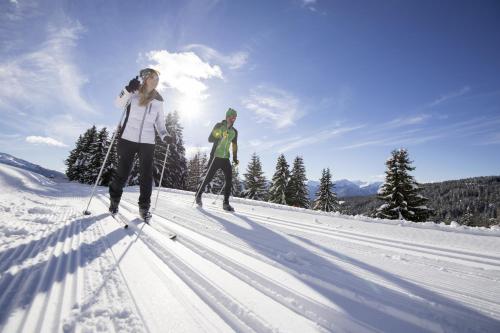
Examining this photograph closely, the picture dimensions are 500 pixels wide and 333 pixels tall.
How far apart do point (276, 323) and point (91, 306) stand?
1.03m

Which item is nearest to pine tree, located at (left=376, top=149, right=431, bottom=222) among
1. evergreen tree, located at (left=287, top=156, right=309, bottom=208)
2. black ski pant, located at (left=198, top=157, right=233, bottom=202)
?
evergreen tree, located at (left=287, top=156, right=309, bottom=208)

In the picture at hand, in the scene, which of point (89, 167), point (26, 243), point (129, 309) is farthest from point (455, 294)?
point (89, 167)

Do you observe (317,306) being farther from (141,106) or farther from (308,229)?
(141,106)

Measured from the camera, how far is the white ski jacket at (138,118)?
15.2ft

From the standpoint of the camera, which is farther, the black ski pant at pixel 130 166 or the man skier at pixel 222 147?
the man skier at pixel 222 147

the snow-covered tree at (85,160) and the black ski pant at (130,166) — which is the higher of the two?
the snow-covered tree at (85,160)

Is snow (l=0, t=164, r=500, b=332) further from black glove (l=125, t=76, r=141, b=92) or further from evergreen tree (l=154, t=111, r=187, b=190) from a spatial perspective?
evergreen tree (l=154, t=111, r=187, b=190)

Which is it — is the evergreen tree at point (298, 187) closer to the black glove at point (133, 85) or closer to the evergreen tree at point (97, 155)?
the evergreen tree at point (97, 155)

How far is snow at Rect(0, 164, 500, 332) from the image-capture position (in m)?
1.40

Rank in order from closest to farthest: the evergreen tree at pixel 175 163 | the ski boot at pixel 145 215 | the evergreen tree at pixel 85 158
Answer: the ski boot at pixel 145 215
the evergreen tree at pixel 175 163
the evergreen tree at pixel 85 158

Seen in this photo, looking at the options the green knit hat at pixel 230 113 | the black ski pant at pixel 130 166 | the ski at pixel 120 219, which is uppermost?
the green knit hat at pixel 230 113

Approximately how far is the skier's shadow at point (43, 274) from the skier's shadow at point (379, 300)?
1630 millimetres

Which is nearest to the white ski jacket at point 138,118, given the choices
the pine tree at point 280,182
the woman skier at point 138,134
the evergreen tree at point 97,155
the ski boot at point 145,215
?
the woman skier at point 138,134

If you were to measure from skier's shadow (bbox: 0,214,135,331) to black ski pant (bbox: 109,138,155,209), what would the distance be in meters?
1.76
